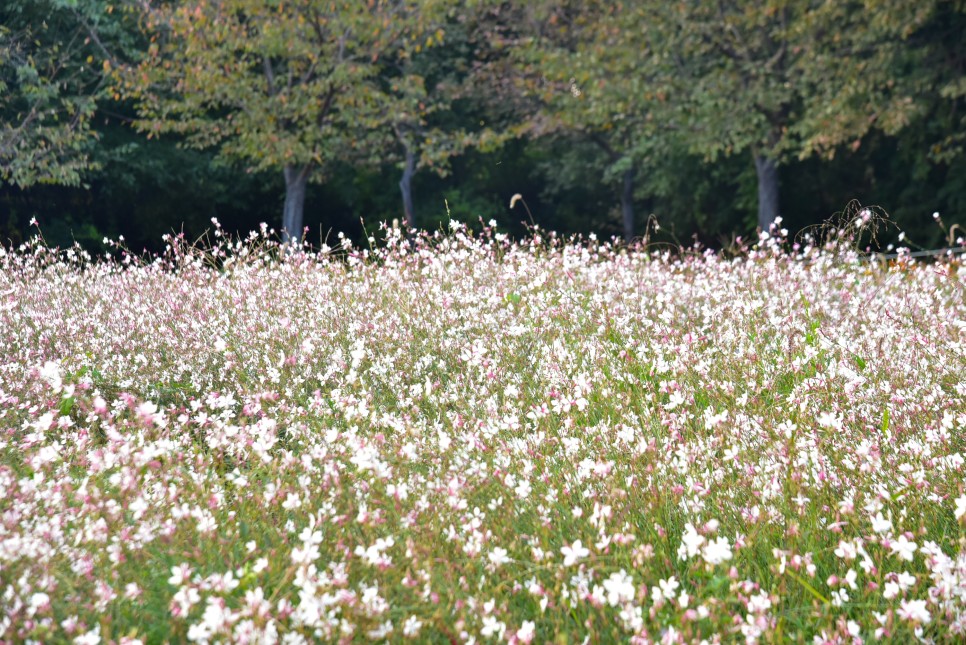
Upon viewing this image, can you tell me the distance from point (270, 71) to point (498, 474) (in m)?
18.2

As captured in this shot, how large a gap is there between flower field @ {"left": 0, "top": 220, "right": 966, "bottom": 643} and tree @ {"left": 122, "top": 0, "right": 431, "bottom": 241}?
12652 millimetres

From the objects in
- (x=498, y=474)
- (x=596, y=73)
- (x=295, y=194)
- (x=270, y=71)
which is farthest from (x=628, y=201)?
(x=498, y=474)

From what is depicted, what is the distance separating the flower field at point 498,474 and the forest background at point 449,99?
9519mm

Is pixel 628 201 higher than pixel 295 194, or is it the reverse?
pixel 628 201

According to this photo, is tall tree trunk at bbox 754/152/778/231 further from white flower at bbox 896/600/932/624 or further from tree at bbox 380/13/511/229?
white flower at bbox 896/600/932/624

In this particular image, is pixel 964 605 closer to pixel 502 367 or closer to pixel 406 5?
pixel 502 367

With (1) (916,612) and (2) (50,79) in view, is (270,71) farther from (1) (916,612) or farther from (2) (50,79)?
(1) (916,612)

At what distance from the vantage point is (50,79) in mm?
20047

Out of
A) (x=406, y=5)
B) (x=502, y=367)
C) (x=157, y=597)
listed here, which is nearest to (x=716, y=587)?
(x=157, y=597)

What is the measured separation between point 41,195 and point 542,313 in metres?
21.8

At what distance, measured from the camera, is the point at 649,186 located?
28.5 m

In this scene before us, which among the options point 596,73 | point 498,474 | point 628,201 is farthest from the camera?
point 628,201

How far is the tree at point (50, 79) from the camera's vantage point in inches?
707

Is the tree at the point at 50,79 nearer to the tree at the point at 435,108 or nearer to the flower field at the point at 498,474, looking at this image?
the tree at the point at 435,108
